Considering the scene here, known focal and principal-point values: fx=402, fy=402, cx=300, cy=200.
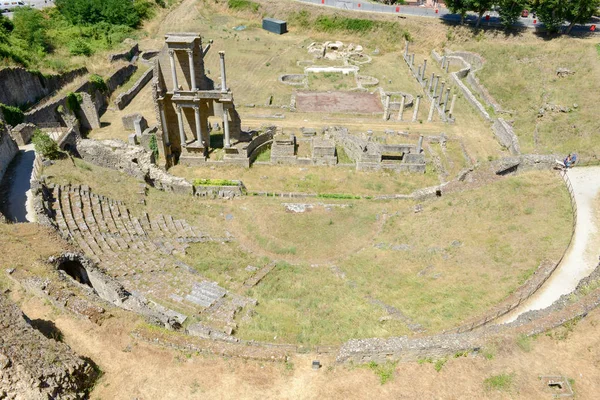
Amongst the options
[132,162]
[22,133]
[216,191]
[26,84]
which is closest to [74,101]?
[26,84]

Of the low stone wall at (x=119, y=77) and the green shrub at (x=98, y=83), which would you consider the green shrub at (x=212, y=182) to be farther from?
the low stone wall at (x=119, y=77)

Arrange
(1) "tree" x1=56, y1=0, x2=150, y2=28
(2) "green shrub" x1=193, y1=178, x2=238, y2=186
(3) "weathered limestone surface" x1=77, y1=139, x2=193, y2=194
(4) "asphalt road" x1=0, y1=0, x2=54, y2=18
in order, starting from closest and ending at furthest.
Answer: (3) "weathered limestone surface" x1=77, y1=139, x2=193, y2=194
(2) "green shrub" x1=193, y1=178, x2=238, y2=186
(1) "tree" x1=56, y1=0, x2=150, y2=28
(4) "asphalt road" x1=0, y1=0, x2=54, y2=18

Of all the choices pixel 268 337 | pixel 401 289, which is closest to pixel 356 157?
pixel 401 289

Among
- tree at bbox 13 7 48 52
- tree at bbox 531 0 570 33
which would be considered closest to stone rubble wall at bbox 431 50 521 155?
tree at bbox 531 0 570 33

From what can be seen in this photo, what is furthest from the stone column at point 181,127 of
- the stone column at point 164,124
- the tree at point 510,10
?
the tree at point 510,10

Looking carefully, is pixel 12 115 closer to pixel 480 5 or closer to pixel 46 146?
pixel 46 146

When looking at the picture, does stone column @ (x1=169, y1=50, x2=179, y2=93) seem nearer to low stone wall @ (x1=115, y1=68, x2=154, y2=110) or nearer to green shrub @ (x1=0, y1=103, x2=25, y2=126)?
green shrub @ (x1=0, y1=103, x2=25, y2=126)
